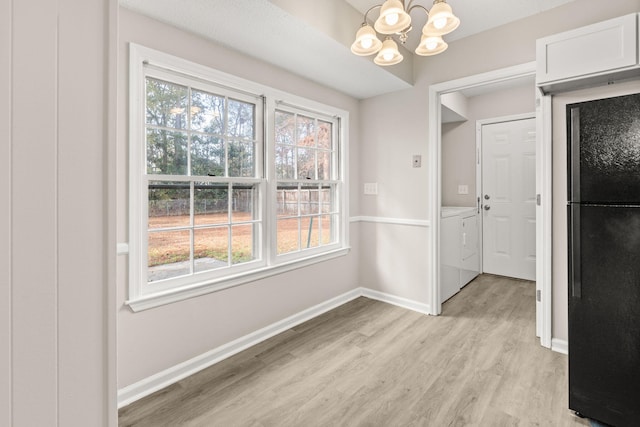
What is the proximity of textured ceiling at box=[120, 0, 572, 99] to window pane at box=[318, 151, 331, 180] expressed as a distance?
68cm

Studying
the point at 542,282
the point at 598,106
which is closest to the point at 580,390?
the point at 542,282

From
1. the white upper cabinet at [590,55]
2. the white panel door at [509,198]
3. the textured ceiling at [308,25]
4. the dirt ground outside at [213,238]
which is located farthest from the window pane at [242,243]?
the white panel door at [509,198]

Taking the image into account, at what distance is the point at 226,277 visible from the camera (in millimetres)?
2268

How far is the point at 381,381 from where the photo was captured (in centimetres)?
199

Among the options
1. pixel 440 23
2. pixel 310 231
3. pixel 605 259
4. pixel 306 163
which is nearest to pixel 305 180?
pixel 306 163

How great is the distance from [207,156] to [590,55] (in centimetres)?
260

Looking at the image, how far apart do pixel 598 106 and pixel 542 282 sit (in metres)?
1.39

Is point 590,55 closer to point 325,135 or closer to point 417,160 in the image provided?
point 417,160

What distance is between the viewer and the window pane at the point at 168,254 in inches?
77.8

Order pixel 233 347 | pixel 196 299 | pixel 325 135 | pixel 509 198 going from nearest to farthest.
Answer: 1. pixel 196 299
2. pixel 233 347
3. pixel 325 135
4. pixel 509 198

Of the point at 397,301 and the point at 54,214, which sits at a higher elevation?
the point at 54,214

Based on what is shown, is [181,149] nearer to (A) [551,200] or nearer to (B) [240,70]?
(B) [240,70]

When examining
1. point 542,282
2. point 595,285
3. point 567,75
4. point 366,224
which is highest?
point 567,75

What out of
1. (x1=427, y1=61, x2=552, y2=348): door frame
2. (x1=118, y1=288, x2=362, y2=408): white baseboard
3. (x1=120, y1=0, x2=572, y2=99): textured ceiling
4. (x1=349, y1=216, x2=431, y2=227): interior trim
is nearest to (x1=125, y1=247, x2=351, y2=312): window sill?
(x1=118, y1=288, x2=362, y2=408): white baseboard
